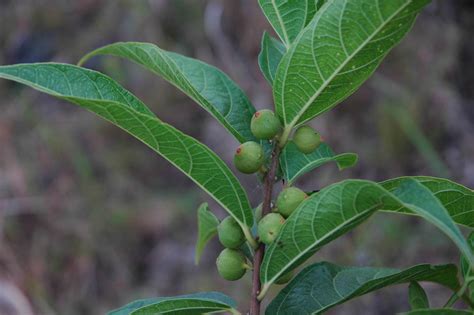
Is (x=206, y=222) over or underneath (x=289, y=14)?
underneath

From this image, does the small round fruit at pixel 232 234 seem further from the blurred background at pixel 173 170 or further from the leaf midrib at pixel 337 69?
the blurred background at pixel 173 170

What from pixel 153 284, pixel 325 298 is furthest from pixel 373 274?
pixel 153 284

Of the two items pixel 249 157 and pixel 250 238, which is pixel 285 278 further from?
pixel 249 157

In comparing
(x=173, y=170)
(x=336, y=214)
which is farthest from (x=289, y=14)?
(x=173, y=170)

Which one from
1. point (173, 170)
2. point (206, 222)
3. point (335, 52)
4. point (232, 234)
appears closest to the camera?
point (335, 52)

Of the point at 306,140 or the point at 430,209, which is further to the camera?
the point at 306,140

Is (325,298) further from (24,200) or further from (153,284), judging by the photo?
(24,200)

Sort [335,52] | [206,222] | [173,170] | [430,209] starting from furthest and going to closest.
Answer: [173,170] < [206,222] < [335,52] < [430,209]
